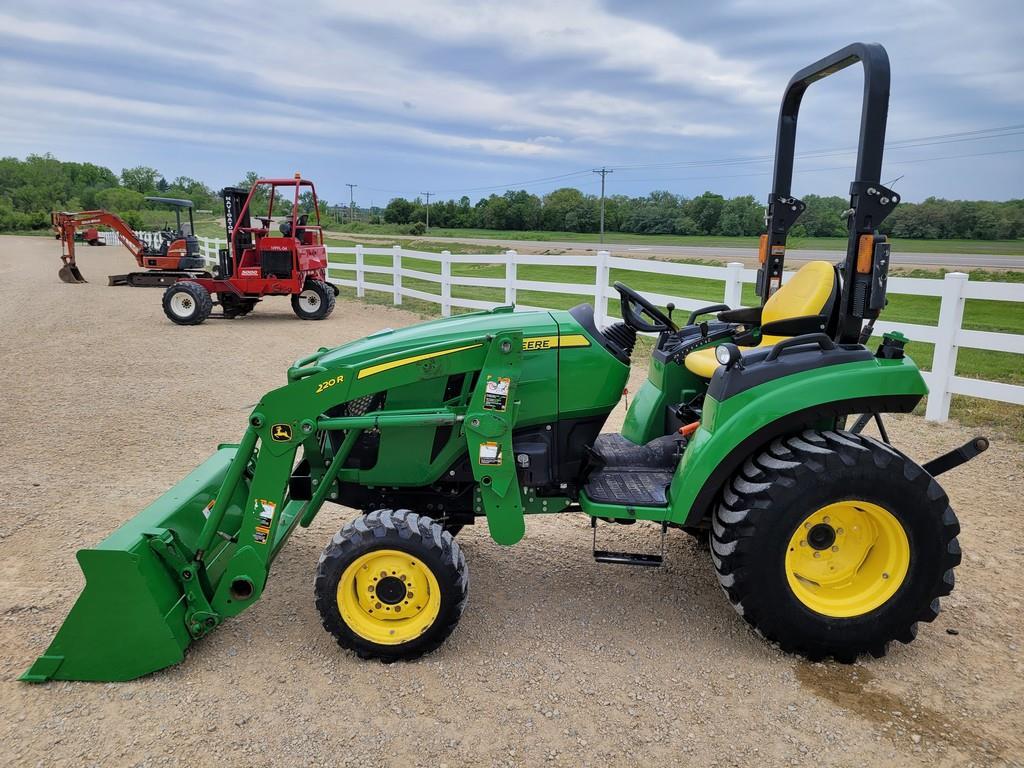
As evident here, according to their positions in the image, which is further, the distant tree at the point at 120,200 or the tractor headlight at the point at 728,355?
the distant tree at the point at 120,200

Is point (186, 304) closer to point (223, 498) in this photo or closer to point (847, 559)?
point (223, 498)

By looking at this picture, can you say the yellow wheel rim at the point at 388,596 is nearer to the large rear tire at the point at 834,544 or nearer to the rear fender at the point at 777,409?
the rear fender at the point at 777,409

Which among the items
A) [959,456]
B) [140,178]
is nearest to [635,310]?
[959,456]

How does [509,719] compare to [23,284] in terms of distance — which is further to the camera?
[23,284]

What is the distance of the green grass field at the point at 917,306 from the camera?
7.14 metres

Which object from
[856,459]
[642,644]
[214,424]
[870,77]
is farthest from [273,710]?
[214,424]

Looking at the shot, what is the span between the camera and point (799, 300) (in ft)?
12.1

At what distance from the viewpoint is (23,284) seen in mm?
18734

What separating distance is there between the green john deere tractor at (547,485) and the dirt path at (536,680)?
0.56ft

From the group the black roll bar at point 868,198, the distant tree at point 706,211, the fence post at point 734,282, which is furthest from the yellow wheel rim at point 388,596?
the distant tree at point 706,211

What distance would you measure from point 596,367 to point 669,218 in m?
49.3

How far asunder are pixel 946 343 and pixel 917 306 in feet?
40.7

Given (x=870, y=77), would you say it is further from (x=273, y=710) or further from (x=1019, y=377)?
(x=1019, y=377)

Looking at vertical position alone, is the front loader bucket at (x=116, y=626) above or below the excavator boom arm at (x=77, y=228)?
below
